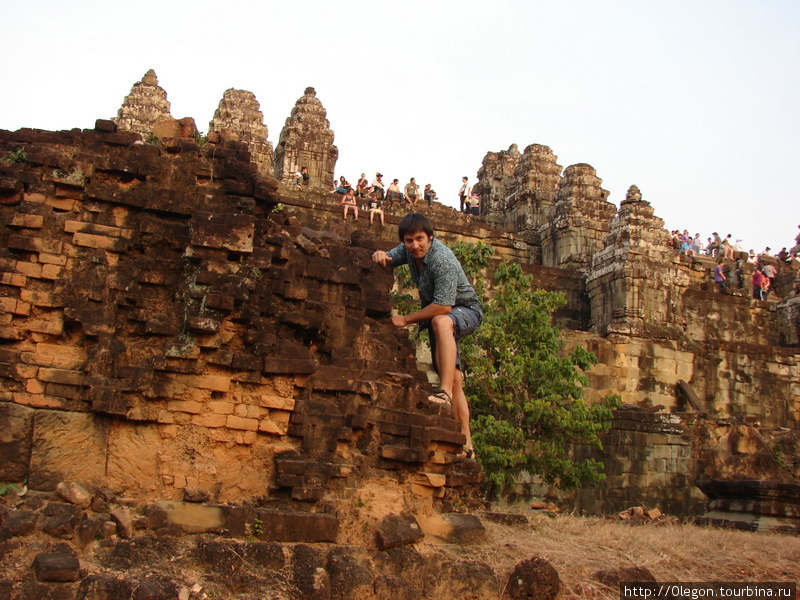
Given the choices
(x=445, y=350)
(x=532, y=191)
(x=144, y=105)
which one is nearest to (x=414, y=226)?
(x=445, y=350)

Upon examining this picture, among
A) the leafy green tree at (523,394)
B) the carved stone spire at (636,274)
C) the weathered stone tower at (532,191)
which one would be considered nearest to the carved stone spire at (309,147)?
the weathered stone tower at (532,191)

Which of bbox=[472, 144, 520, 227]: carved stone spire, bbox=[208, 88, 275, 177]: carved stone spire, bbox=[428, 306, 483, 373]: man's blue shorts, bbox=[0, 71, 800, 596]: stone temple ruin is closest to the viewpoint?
bbox=[0, 71, 800, 596]: stone temple ruin

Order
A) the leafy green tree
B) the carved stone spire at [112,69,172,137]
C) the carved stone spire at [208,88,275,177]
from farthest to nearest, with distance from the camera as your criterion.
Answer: the carved stone spire at [112,69,172,137], the carved stone spire at [208,88,275,177], the leafy green tree

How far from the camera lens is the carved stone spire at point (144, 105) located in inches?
1123

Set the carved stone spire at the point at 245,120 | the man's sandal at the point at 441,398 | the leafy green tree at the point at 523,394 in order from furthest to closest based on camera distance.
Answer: the carved stone spire at the point at 245,120 < the leafy green tree at the point at 523,394 < the man's sandal at the point at 441,398

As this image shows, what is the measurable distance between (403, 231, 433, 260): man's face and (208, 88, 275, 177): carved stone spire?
18.9 m

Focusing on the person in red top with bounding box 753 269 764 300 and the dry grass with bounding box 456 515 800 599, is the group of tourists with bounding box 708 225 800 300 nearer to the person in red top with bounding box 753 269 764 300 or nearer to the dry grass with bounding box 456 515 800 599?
the person in red top with bounding box 753 269 764 300

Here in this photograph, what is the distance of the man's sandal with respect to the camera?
741cm

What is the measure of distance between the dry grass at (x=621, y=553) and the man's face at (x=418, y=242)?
8.55 ft

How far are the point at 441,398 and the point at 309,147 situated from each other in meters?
19.9

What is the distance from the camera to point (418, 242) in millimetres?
7668

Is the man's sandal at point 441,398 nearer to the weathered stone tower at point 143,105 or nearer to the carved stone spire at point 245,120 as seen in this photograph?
the carved stone spire at point 245,120

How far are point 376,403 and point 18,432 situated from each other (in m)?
2.87

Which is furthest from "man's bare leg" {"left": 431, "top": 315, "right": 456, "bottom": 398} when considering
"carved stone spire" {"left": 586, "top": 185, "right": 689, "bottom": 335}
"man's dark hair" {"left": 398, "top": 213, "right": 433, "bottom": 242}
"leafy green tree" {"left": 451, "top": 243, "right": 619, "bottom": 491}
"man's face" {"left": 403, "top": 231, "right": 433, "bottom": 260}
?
"carved stone spire" {"left": 586, "top": 185, "right": 689, "bottom": 335}
